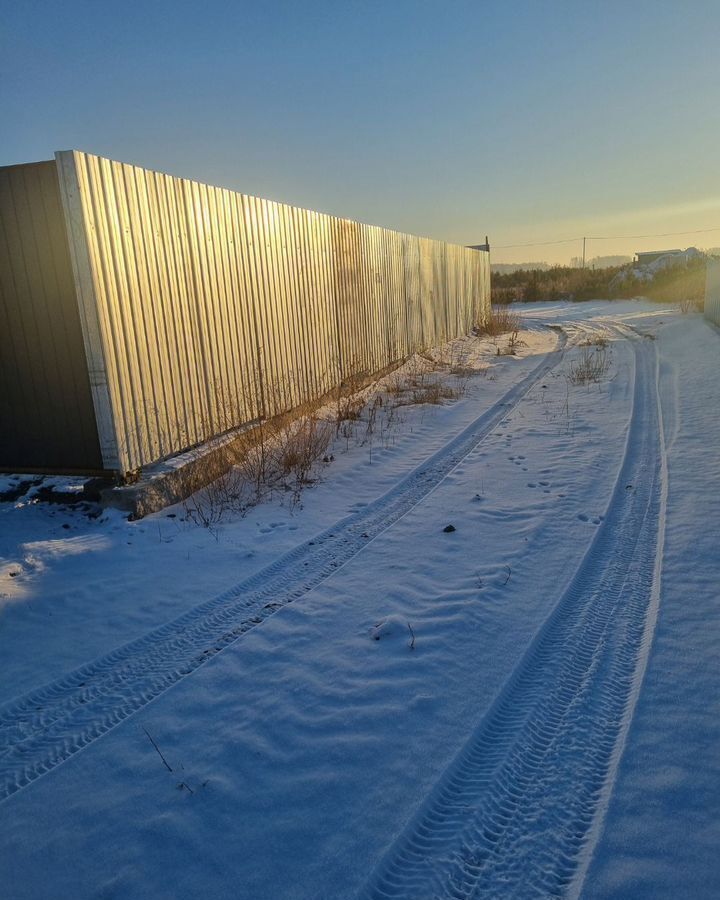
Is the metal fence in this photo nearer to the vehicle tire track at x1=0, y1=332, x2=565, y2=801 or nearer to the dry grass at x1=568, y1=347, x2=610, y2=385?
the vehicle tire track at x1=0, y1=332, x2=565, y2=801

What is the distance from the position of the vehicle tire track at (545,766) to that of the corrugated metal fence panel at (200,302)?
154 inches

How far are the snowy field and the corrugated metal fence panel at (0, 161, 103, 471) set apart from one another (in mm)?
548

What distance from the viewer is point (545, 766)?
2.36 m

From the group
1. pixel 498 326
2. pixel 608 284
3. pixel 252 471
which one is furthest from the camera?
pixel 608 284

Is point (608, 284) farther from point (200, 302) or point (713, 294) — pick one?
point (200, 302)

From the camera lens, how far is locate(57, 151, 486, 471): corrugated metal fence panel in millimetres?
4902

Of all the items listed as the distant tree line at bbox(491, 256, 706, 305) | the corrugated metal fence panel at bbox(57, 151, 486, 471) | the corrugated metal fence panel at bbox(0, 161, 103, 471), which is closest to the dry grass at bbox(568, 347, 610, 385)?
the corrugated metal fence panel at bbox(57, 151, 486, 471)

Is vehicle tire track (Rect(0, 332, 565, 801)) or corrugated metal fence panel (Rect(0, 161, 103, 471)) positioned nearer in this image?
vehicle tire track (Rect(0, 332, 565, 801))

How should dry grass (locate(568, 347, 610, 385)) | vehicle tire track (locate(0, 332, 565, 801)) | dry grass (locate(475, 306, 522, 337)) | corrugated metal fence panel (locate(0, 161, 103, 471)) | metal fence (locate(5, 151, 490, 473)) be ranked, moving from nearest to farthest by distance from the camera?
vehicle tire track (locate(0, 332, 565, 801)), metal fence (locate(5, 151, 490, 473)), corrugated metal fence panel (locate(0, 161, 103, 471)), dry grass (locate(568, 347, 610, 385)), dry grass (locate(475, 306, 522, 337))

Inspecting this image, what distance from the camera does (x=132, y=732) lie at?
261 centimetres

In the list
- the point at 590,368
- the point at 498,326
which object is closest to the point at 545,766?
the point at 590,368

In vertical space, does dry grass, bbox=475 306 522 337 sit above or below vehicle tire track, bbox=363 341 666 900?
above

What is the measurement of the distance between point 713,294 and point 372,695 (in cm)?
1842

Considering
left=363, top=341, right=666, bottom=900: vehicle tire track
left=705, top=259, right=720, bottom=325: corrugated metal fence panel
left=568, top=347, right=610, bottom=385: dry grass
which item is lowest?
left=363, top=341, right=666, bottom=900: vehicle tire track
